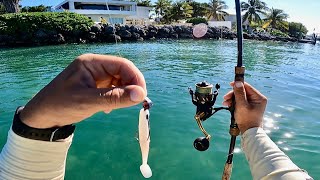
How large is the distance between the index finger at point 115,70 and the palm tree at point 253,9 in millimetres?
73822

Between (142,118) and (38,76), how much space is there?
525 inches

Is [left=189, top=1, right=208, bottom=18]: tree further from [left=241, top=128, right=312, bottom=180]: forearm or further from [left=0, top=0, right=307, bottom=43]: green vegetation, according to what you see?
[left=241, top=128, right=312, bottom=180]: forearm

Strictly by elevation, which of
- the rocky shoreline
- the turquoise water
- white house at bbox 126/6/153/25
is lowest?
the turquoise water

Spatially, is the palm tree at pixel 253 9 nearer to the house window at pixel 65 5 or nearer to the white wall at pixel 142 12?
the white wall at pixel 142 12

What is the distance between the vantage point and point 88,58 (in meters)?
1.14

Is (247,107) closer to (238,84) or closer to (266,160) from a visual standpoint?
(238,84)

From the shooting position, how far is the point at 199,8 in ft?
245

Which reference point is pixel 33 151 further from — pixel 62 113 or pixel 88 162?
pixel 88 162

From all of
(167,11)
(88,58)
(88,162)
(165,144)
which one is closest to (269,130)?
(165,144)

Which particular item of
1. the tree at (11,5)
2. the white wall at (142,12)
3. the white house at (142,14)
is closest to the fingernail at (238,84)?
the tree at (11,5)

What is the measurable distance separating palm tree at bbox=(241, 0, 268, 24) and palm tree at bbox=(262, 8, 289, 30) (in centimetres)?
543

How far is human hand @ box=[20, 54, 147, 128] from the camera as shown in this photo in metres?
1.08

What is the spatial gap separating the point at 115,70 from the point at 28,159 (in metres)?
0.48

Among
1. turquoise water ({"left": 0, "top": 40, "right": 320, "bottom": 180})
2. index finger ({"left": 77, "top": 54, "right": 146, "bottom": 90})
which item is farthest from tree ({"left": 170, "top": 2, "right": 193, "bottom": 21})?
index finger ({"left": 77, "top": 54, "right": 146, "bottom": 90})
